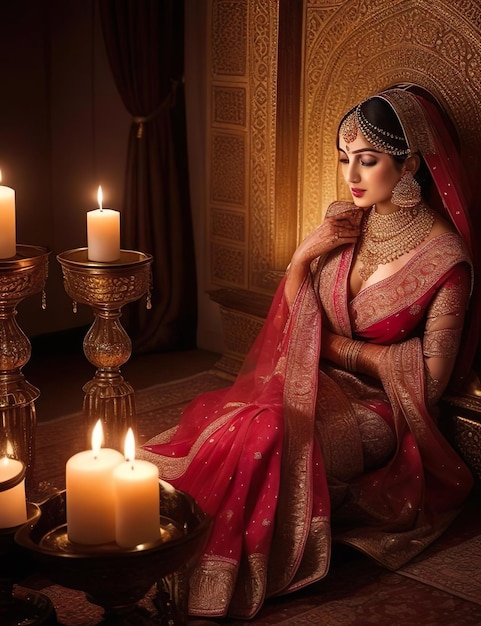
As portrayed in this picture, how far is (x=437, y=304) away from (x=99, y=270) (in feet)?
3.33

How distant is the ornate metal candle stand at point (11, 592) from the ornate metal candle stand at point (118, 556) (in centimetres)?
5

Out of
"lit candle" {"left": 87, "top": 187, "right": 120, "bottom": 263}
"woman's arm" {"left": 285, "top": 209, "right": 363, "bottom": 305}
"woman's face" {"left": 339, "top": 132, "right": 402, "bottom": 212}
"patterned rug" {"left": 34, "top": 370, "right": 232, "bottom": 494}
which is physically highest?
"woman's face" {"left": 339, "top": 132, "right": 402, "bottom": 212}

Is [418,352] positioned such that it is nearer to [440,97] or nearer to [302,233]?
[440,97]

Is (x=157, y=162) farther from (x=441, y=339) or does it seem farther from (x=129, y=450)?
(x=129, y=450)

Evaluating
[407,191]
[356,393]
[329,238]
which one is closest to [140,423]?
[356,393]

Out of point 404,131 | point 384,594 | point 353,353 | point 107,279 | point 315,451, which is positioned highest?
point 404,131

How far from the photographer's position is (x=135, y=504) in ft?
5.65

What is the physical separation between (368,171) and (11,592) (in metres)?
1.55

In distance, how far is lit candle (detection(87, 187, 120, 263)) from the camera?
2430mm

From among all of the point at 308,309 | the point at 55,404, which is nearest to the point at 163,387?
the point at 55,404

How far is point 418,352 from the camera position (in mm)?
2996

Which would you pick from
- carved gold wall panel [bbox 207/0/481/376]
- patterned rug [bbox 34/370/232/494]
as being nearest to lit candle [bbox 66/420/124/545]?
patterned rug [bbox 34/370/232/494]

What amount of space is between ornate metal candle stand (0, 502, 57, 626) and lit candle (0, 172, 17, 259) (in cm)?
78

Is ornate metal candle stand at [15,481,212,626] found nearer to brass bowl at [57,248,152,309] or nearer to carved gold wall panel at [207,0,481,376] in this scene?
brass bowl at [57,248,152,309]
